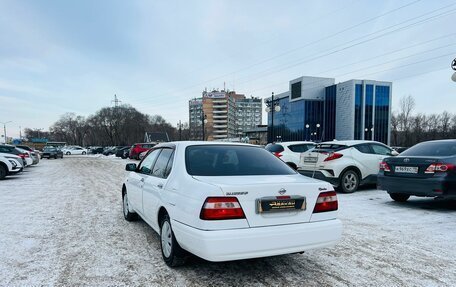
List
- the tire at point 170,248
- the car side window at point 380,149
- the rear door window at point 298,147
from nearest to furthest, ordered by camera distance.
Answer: the tire at point 170,248, the car side window at point 380,149, the rear door window at point 298,147

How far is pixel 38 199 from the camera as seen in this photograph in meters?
7.93

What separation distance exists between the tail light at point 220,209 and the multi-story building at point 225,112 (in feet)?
393

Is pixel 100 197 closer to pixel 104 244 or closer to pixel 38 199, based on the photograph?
pixel 38 199

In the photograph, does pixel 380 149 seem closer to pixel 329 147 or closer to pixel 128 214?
pixel 329 147

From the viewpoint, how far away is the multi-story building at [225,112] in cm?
13788

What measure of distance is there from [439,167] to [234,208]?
5.31m

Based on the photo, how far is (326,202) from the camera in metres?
3.25

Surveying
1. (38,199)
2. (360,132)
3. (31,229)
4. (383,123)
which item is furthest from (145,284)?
(383,123)

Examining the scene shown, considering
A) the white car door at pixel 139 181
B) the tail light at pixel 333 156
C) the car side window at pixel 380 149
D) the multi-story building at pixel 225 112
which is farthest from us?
the multi-story building at pixel 225 112

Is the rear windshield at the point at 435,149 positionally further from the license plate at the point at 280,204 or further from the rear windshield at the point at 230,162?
the license plate at the point at 280,204

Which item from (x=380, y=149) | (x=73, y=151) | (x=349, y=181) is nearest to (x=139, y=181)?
(x=349, y=181)

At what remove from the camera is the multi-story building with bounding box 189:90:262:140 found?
138 meters

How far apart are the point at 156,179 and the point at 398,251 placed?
3.46 metres

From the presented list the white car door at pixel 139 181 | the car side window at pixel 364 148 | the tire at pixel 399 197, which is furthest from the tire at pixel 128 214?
the car side window at pixel 364 148
